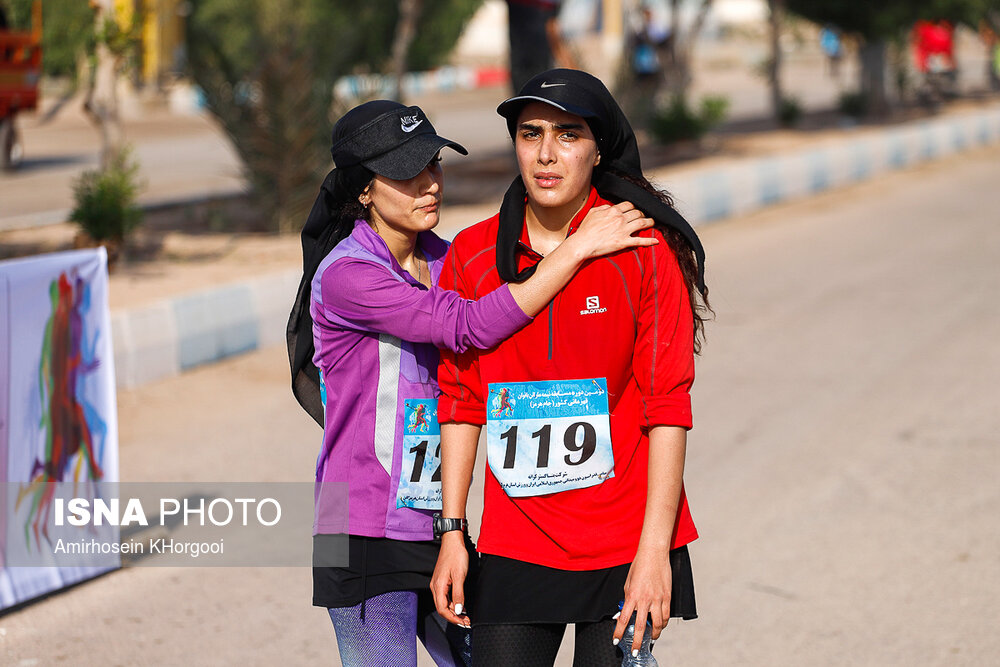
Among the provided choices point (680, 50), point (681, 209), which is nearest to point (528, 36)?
point (680, 50)

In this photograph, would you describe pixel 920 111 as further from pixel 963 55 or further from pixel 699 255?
pixel 963 55

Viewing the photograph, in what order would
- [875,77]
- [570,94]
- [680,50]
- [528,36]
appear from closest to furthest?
1. [570,94]
2. [528,36]
3. [680,50]
4. [875,77]

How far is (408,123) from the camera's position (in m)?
2.92

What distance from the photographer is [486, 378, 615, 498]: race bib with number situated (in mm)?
2732

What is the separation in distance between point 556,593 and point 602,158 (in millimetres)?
900

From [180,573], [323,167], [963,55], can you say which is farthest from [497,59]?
[180,573]

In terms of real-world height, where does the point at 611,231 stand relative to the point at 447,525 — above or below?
above

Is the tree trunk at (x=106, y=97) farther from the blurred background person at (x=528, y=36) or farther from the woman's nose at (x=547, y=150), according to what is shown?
the woman's nose at (x=547, y=150)

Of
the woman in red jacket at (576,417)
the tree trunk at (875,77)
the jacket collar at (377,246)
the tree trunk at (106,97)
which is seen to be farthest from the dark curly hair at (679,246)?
the tree trunk at (875,77)

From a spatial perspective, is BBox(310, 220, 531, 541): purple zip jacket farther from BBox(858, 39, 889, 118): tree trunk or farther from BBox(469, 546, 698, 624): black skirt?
BBox(858, 39, 889, 118): tree trunk

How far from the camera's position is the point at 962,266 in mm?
11852

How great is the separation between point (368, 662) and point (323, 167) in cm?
1062

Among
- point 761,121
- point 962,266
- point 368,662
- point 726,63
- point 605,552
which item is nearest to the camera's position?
point 605,552

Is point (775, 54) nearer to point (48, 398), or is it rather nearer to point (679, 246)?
point (48, 398)
